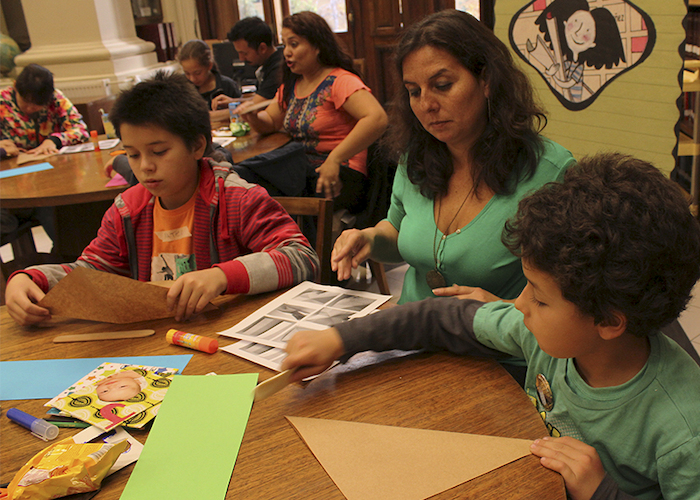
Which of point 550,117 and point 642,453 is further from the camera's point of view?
point 550,117

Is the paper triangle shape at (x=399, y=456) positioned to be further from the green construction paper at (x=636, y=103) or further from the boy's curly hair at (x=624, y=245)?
the green construction paper at (x=636, y=103)

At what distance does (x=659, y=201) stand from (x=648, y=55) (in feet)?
5.41

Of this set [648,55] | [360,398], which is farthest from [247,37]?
[360,398]

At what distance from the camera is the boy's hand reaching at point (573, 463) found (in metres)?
0.71

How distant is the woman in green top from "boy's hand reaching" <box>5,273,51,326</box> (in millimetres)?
649

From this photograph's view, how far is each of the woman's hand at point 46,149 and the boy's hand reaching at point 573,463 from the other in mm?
3279

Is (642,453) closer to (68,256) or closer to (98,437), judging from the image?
(98,437)

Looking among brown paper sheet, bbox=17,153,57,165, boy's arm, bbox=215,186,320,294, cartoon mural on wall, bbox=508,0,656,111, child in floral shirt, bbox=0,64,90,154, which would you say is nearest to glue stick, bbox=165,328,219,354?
boy's arm, bbox=215,186,320,294

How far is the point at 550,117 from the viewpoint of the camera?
254 cm

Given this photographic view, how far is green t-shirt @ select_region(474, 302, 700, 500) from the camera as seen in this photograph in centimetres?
74

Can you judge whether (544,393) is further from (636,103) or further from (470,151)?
(636,103)

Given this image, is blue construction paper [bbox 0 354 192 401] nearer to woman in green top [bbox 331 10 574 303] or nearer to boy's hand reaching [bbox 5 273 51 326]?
boy's hand reaching [bbox 5 273 51 326]

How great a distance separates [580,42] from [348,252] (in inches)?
60.4

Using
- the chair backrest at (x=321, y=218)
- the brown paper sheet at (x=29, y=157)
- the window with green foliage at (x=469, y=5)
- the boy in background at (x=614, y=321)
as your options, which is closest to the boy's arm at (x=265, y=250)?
the chair backrest at (x=321, y=218)
